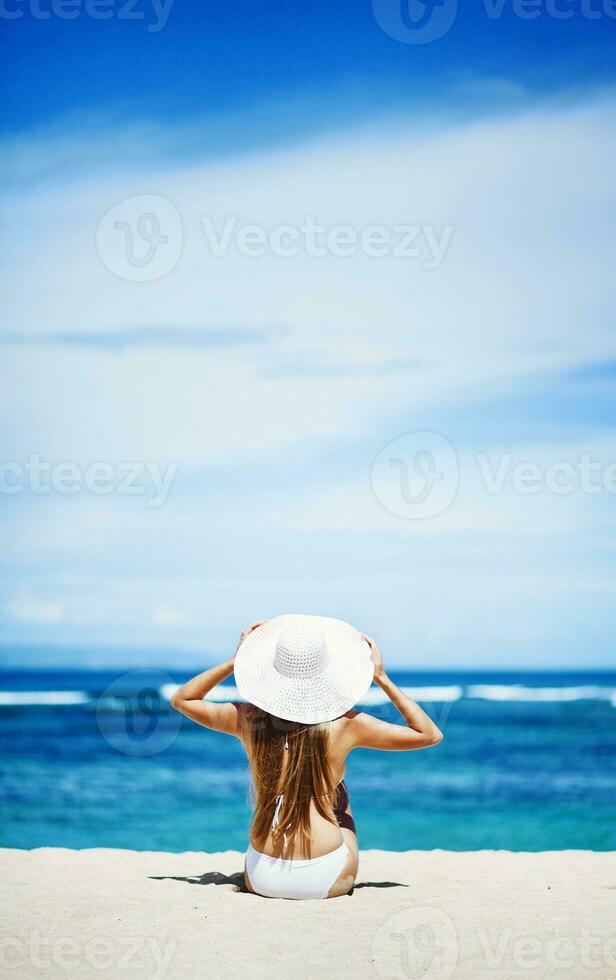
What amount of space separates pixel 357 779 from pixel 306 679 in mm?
14157

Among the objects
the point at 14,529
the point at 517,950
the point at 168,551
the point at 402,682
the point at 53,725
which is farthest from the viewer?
the point at 402,682

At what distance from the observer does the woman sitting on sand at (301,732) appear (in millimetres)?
4324

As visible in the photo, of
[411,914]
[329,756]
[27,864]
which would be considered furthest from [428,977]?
[27,864]

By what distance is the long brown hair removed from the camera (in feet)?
14.2

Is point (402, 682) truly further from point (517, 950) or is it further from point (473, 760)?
point (517, 950)

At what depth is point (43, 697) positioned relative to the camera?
32906 mm

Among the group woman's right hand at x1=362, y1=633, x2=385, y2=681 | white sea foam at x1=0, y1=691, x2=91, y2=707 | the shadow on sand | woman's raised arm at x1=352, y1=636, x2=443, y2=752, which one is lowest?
the shadow on sand

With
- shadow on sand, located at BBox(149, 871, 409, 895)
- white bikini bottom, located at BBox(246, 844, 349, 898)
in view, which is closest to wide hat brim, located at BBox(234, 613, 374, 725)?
white bikini bottom, located at BBox(246, 844, 349, 898)

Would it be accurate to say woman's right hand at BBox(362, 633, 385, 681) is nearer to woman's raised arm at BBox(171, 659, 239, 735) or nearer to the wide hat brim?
the wide hat brim

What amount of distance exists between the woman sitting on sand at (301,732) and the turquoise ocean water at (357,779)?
25.1ft

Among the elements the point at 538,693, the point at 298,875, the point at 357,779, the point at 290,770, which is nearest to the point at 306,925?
the point at 298,875

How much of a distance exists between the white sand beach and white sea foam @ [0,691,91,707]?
26.7 m

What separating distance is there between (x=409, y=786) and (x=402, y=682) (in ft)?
76.0

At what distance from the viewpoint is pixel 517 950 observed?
3881 mm
